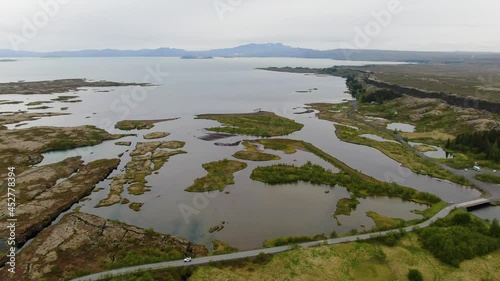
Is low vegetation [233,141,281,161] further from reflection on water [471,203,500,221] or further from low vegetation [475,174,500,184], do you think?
low vegetation [475,174,500,184]

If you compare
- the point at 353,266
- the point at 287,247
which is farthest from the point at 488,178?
→ the point at 287,247

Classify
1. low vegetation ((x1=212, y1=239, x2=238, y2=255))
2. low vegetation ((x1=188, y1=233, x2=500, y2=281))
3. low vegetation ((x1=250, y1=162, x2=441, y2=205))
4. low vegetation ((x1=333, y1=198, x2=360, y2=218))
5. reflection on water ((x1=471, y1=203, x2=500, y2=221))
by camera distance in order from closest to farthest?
1. low vegetation ((x1=188, y1=233, x2=500, y2=281))
2. low vegetation ((x1=212, y1=239, x2=238, y2=255))
3. reflection on water ((x1=471, y1=203, x2=500, y2=221))
4. low vegetation ((x1=333, y1=198, x2=360, y2=218))
5. low vegetation ((x1=250, y1=162, x2=441, y2=205))

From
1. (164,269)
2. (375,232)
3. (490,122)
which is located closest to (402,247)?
(375,232)

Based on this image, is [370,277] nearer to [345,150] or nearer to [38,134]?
[345,150]

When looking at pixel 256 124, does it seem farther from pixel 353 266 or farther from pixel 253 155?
pixel 353 266

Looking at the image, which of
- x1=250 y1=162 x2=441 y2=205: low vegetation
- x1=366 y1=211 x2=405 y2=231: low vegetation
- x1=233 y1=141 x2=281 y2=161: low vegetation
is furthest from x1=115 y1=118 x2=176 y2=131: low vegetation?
x1=366 y1=211 x2=405 y2=231: low vegetation

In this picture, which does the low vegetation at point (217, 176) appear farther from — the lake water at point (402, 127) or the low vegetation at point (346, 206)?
the lake water at point (402, 127)

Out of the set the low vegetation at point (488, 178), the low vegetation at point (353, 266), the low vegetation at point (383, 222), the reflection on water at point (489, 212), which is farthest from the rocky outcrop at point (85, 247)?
the low vegetation at point (488, 178)
